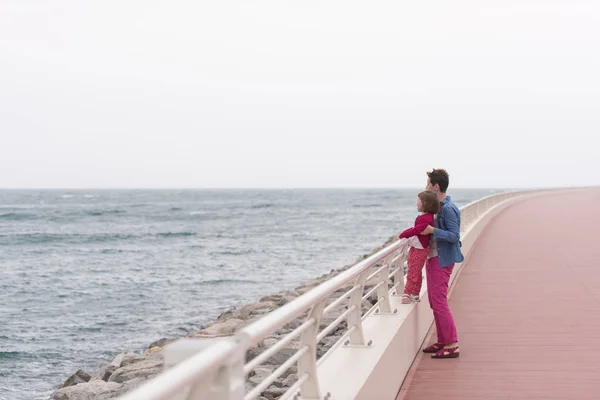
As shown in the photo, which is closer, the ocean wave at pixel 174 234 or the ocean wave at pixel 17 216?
the ocean wave at pixel 174 234

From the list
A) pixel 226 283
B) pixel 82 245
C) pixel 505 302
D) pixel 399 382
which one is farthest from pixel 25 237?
pixel 399 382

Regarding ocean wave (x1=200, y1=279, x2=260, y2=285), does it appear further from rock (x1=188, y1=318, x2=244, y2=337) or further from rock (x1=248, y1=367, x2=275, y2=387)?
rock (x1=248, y1=367, x2=275, y2=387)

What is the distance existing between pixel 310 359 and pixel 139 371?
647 cm

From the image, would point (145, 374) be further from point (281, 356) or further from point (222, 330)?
point (222, 330)

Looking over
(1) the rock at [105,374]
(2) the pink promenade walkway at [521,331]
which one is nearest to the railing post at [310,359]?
(2) the pink promenade walkway at [521,331]

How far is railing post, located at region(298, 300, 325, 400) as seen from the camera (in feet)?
14.2

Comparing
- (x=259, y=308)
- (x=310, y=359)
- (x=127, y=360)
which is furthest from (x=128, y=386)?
(x=259, y=308)

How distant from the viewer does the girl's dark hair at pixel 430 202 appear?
23.0 ft

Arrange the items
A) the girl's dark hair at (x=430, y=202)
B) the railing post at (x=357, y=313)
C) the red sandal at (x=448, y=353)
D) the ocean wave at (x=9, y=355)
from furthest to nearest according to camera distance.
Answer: the ocean wave at (x=9, y=355)
the red sandal at (x=448, y=353)
the girl's dark hair at (x=430, y=202)
the railing post at (x=357, y=313)

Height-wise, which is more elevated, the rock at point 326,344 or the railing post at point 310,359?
the railing post at point 310,359

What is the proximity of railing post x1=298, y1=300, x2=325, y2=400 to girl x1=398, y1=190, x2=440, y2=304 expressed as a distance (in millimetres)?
2687

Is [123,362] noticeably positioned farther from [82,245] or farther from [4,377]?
[82,245]

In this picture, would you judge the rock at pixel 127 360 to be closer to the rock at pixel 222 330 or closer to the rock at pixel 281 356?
the rock at pixel 222 330

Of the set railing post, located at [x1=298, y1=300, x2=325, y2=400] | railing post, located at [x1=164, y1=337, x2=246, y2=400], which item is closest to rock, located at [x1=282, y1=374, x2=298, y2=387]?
railing post, located at [x1=298, y1=300, x2=325, y2=400]
